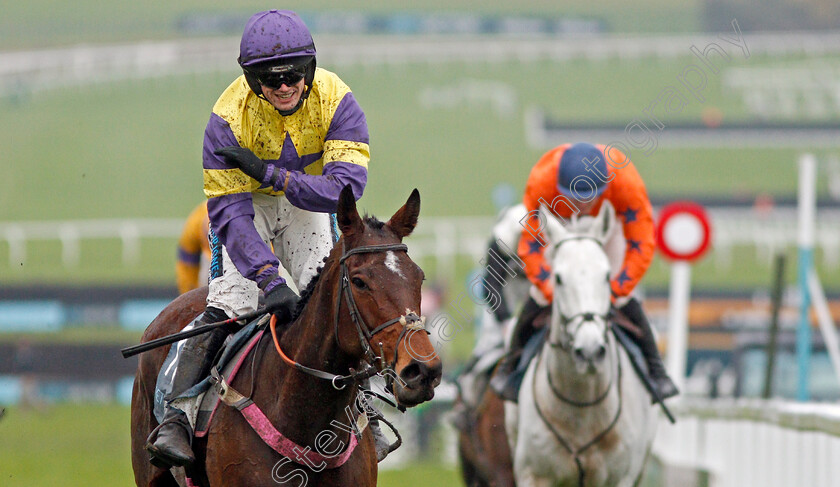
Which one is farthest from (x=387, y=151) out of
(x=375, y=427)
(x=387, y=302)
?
(x=387, y=302)

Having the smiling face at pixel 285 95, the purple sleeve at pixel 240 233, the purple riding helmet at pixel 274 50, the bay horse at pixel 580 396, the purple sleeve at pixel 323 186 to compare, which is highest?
the purple riding helmet at pixel 274 50

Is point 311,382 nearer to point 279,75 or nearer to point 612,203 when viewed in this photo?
point 279,75

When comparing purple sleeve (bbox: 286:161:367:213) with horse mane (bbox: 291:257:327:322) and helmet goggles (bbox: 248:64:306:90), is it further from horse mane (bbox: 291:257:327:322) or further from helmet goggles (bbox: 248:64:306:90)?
helmet goggles (bbox: 248:64:306:90)

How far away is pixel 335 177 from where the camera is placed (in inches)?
162

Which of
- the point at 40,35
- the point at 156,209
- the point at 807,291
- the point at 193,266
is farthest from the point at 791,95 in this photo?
the point at 193,266

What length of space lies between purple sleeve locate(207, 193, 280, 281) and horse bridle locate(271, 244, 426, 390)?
0.38 meters

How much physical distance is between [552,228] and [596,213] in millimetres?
613

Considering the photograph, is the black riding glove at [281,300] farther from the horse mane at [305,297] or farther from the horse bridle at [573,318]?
the horse bridle at [573,318]

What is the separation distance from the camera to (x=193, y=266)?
868 cm

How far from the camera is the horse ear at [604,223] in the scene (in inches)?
236

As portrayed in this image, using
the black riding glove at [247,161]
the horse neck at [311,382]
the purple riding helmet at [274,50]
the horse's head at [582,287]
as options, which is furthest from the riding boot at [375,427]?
the horse's head at [582,287]

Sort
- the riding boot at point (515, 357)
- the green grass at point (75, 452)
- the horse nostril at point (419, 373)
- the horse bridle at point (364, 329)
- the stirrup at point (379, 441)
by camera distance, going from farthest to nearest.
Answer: the green grass at point (75, 452)
the riding boot at point (515, 357)
the stirrup at point (379, 441)
the horse bridle at point (364, 329)
the horse nostril at point (419, 373)

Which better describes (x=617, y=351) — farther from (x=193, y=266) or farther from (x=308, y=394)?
(x=193, y=266)

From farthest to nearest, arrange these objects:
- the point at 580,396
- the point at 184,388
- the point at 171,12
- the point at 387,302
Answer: the point at 171,12
the point at 580,396
the point at 184,388
the point at 387,302
